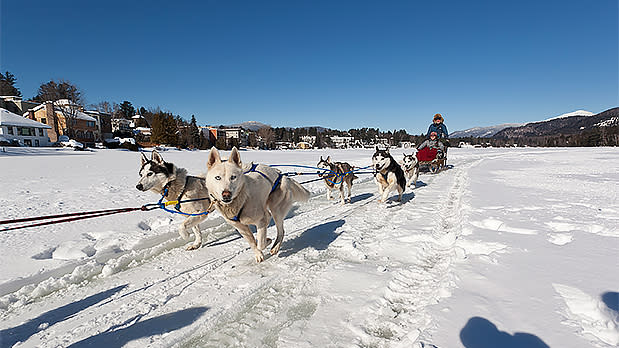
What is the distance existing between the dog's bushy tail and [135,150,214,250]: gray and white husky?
130 cm

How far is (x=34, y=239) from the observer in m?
4.21

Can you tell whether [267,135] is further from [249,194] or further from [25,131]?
[249,194]

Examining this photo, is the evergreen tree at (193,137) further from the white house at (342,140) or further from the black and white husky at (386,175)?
the white house at (342,140)

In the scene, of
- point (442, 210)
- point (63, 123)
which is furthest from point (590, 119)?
point (63, 123)

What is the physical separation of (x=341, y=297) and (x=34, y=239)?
4905 mm

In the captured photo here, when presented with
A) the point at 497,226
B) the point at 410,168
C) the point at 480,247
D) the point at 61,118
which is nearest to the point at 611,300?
the point at 480,247

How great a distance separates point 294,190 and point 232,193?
5.43ft

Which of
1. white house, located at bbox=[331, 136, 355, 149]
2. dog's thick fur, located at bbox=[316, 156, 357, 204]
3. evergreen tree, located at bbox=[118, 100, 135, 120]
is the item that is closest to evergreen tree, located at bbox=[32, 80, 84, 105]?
evergreen tree, located at bbox=[118, 100, 135, 120]

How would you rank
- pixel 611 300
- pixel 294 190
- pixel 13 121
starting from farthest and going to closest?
pixel 13 121, pixel 294 190, pixel 611 300

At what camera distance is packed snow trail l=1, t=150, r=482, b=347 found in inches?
94.3

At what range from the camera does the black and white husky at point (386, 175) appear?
7.45 meters

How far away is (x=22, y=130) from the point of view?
130ft

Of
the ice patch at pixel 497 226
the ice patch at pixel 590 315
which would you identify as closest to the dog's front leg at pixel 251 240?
the ice patch at pixel 590 315

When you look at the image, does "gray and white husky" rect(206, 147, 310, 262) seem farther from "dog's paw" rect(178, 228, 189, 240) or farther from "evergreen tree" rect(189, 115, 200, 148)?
"evergreen tree" rect(189, 115, 200, 148)
